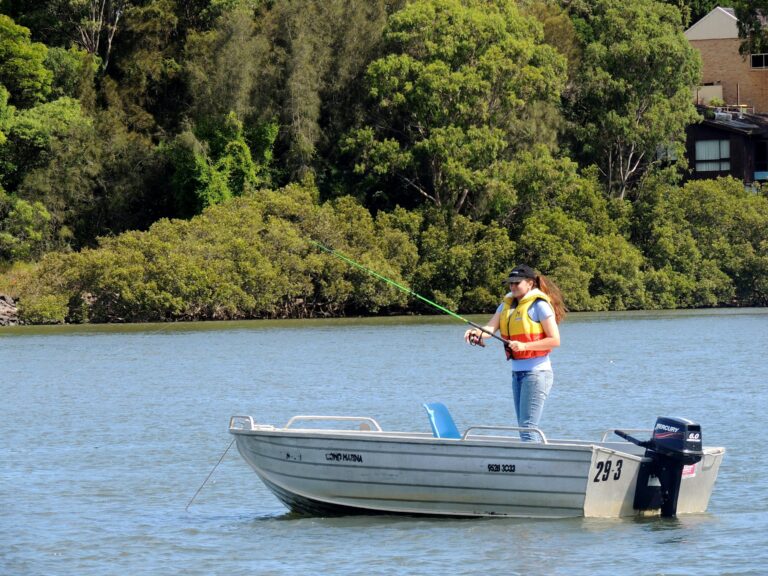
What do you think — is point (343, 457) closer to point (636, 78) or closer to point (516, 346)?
point (516, 346)

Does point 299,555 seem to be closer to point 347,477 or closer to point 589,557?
point 347,477

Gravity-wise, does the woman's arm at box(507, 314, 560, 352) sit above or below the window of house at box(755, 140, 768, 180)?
below

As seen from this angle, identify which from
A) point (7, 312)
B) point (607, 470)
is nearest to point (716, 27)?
point (7, 312)

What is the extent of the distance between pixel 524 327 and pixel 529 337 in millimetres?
107

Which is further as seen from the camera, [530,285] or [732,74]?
[732,74]

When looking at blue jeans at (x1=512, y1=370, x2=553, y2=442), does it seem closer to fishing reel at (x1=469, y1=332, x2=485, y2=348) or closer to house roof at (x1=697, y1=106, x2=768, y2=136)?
fishing reel at (x1=469, y1=332, x2=485, y2=348)

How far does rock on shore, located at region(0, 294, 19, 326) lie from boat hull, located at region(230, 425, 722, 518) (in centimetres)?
4026

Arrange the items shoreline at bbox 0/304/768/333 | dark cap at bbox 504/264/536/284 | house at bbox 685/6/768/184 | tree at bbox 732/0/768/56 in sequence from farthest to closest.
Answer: house at bbox 685/6/768/184
tree at bbox 732/0/768/56
shoreline at bbox 0/304/768/333
dark cap at bbox 504/264/536/284

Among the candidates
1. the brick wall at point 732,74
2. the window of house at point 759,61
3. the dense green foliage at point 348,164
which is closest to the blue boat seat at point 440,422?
the dense green foliage at point 348,164

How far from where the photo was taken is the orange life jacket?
13664mm

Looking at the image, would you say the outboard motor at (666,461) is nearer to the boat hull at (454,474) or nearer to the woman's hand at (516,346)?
the boat hull at (454,474)

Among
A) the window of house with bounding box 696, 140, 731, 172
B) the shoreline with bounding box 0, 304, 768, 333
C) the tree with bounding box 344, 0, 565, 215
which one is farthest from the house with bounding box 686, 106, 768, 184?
the tree with bounding box 344, 0, 565, 215

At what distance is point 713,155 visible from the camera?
7169cm

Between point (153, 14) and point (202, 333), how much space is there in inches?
866
